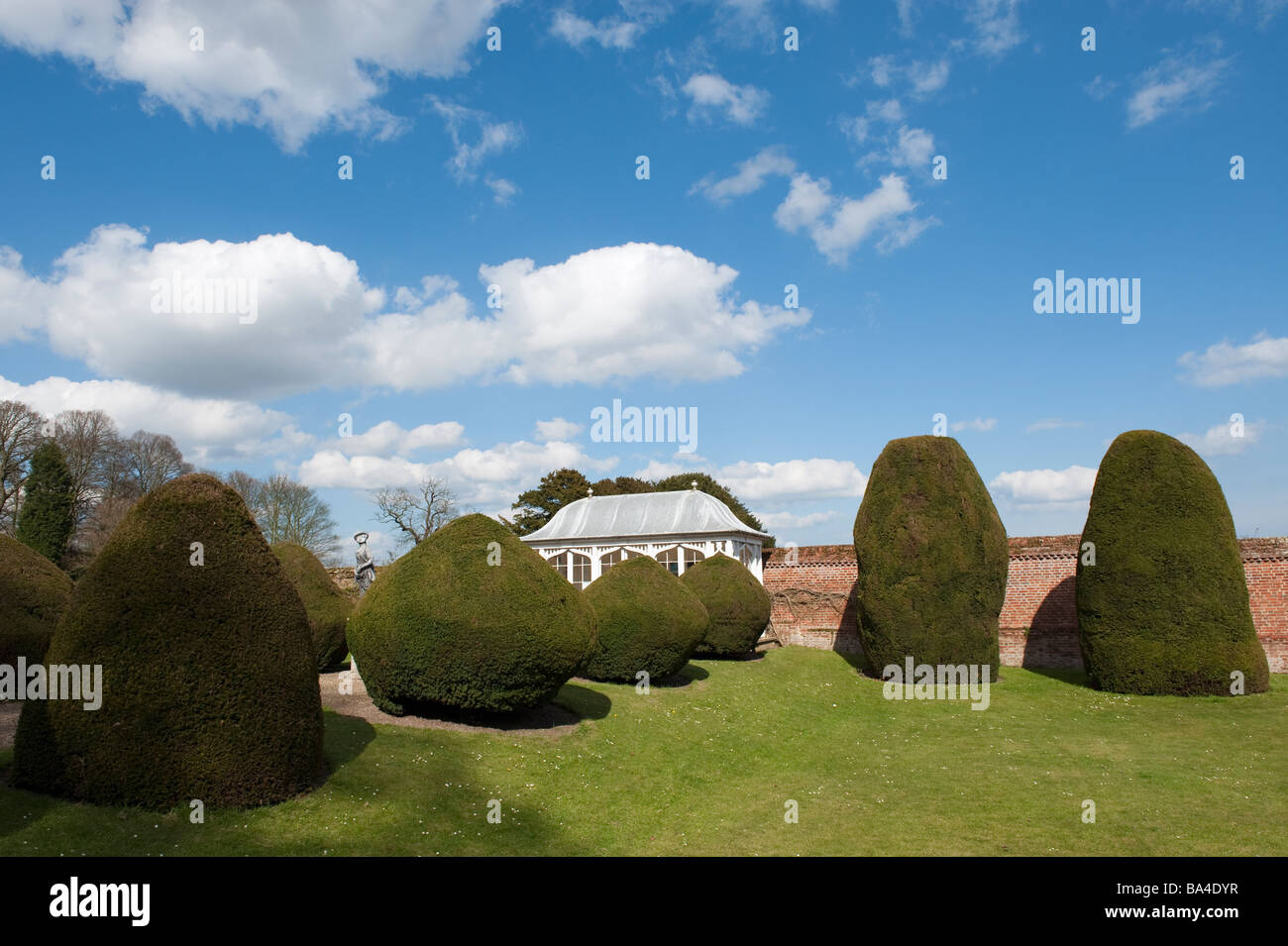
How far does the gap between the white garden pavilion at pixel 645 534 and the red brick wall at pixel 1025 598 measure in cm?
224

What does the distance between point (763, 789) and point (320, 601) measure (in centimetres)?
929

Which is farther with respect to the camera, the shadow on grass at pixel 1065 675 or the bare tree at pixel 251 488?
the bare tree at pixel 251 488

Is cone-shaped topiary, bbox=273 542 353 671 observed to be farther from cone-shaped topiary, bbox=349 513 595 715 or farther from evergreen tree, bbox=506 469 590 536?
evergreen tree, bbox=506 469 590 536

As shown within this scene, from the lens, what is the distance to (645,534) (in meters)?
30.6

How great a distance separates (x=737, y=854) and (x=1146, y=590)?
1237cm

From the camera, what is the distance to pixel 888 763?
447 inches

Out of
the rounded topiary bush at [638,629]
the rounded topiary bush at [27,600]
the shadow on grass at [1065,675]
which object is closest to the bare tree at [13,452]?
the rounded topiary bush at [27,600]

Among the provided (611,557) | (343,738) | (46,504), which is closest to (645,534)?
(611,557)

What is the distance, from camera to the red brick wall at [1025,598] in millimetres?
17781

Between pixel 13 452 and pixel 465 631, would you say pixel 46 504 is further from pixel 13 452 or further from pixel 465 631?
pixel 465 631

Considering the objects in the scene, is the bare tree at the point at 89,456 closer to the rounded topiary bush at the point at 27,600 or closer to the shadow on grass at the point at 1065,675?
the rounded topiary bush at the point at 27,600

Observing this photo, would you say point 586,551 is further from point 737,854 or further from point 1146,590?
point 737,854
